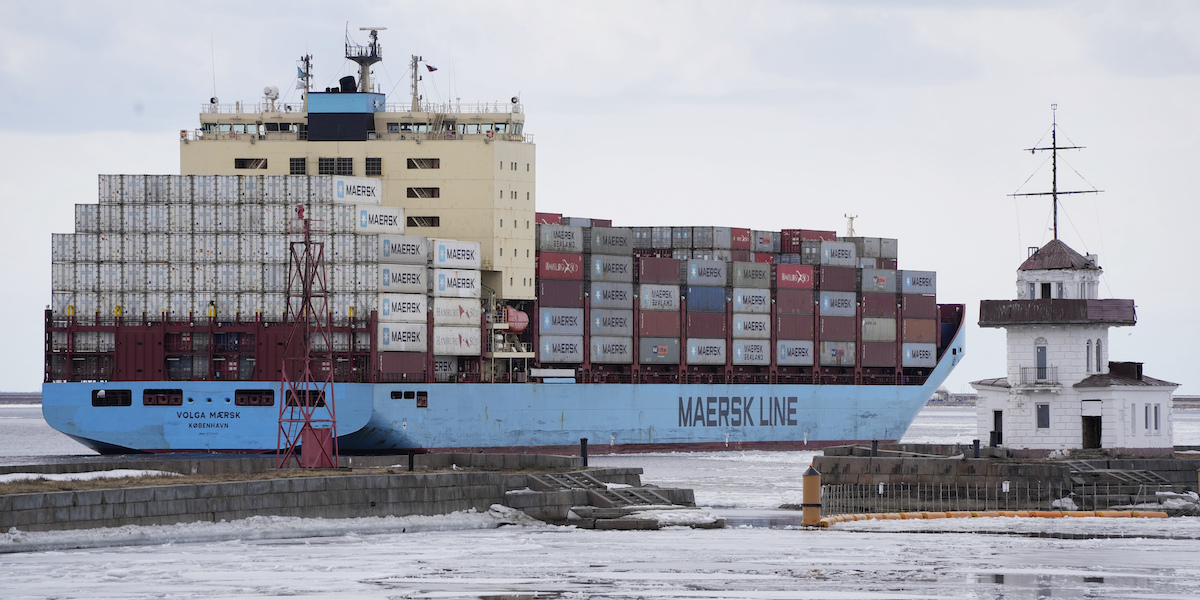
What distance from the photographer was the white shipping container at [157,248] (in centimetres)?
6012

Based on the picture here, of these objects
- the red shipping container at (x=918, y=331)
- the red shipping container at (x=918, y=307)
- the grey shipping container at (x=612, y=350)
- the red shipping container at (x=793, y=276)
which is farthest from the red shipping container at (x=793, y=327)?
the grey shipping container at (x=612, y=350)

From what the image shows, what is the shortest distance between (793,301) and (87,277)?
1207 inches

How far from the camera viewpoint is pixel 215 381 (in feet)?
198

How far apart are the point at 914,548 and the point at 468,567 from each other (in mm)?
6932

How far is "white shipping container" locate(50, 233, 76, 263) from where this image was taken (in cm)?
6056

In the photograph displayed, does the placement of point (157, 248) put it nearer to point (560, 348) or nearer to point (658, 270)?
point (560, 348)

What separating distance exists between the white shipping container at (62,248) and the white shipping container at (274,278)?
734cm

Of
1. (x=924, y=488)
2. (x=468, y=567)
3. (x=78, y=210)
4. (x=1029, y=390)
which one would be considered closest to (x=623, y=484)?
(x=924, y=488)

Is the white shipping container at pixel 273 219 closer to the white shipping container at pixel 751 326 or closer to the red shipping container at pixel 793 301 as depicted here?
the white shipping container at pixel 751 326

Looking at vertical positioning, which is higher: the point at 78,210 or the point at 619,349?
the point at 78,210

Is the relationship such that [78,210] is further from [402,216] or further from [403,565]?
[403,565]

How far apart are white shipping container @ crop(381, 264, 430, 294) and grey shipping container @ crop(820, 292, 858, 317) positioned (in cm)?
2126

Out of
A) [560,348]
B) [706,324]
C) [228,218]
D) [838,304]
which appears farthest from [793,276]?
[228,218]

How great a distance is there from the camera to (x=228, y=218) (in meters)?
59.8
